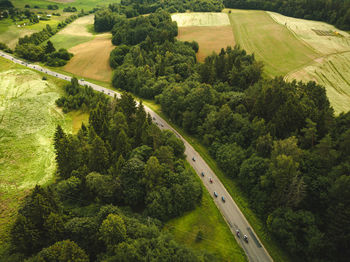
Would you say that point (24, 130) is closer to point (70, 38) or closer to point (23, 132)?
point (23, 132)

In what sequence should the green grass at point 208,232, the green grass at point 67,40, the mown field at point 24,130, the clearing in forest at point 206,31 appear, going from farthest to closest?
the green grass at point 67,40, the clearing in forest at point 206,31, the mown field at point 24,130, the green grass at point 208,232

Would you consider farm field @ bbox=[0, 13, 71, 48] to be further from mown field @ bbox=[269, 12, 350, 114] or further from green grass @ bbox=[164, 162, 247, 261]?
mown field @ bbox=[269, 12, 350, 114]

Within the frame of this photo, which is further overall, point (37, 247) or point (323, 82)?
point (323, 82)

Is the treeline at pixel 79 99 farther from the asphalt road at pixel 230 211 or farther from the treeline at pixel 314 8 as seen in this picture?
the treeline at pixel 314 8

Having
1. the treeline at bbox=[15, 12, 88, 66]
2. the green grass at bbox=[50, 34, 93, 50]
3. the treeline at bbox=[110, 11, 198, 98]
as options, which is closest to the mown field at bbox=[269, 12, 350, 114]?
the treeline at bbox=[110, 11, 198, 98]

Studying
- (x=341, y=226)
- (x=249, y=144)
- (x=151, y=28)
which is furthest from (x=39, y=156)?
(x=151, y=28)

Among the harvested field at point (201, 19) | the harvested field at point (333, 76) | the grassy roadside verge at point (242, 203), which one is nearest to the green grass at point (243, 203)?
the grassy roadside verge at point (242, 203)

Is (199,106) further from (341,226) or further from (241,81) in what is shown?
(341,226)
